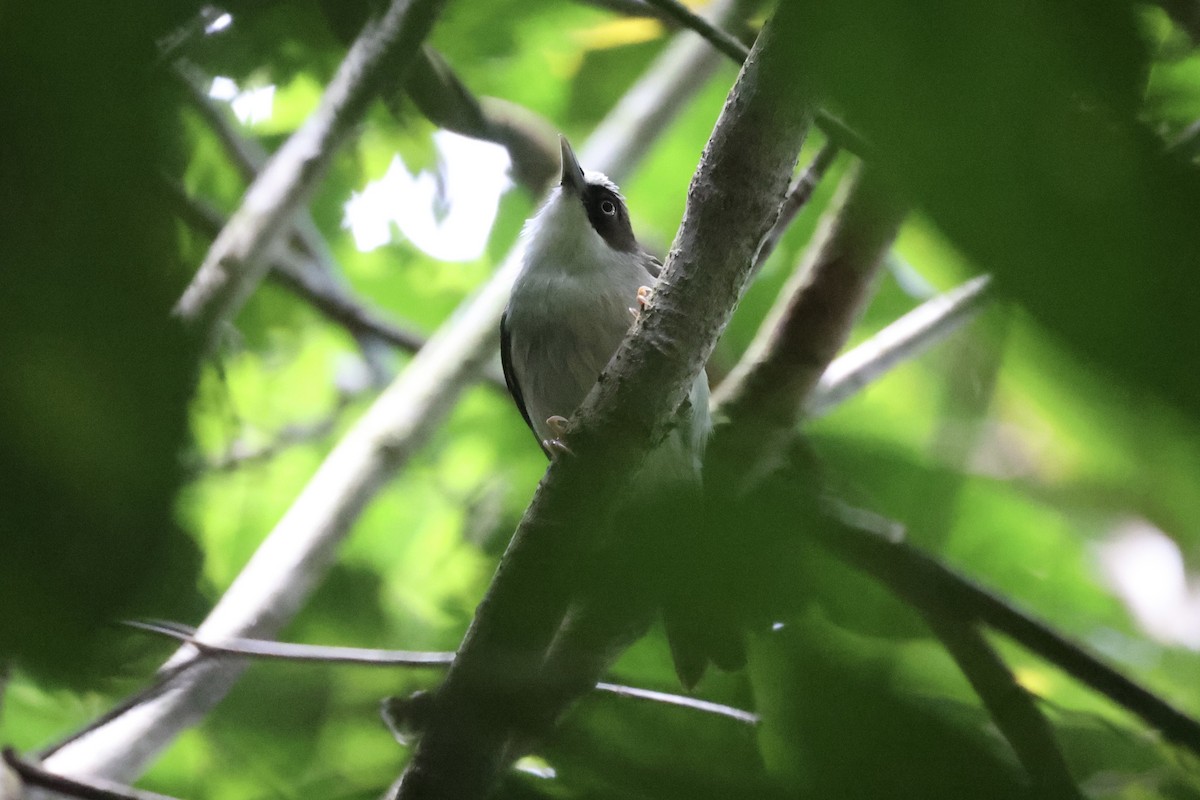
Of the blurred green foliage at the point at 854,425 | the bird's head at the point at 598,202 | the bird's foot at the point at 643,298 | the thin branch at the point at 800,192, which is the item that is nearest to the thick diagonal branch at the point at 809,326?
the thin branch at the point at 800,192

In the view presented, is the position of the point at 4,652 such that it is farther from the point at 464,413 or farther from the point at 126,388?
the point at 464,413

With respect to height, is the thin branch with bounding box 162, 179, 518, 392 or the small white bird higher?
the small white bird

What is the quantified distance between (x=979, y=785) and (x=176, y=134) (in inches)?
17.7

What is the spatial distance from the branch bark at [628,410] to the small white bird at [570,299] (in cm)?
182

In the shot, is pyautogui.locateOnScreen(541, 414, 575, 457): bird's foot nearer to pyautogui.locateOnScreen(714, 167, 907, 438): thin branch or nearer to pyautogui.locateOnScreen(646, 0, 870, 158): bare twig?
pyautogui.locateOnScreen(714, 167, 907, 438): thin branch

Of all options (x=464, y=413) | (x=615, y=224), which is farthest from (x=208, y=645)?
(x=464, y=413)

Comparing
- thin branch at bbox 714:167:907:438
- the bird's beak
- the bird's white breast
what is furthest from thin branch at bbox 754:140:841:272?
the bird's beak

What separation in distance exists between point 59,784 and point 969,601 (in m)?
0.91

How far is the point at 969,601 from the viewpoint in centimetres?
84

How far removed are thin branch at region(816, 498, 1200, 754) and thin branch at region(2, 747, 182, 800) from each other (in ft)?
2.81

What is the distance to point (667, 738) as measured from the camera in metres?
0.65

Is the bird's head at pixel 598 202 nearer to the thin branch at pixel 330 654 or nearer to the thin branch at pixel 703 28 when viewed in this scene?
the thin branch at pixel 703 28

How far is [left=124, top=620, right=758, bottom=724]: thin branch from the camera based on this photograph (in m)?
0.62

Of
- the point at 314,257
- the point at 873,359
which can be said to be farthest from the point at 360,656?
the point at 314,257
